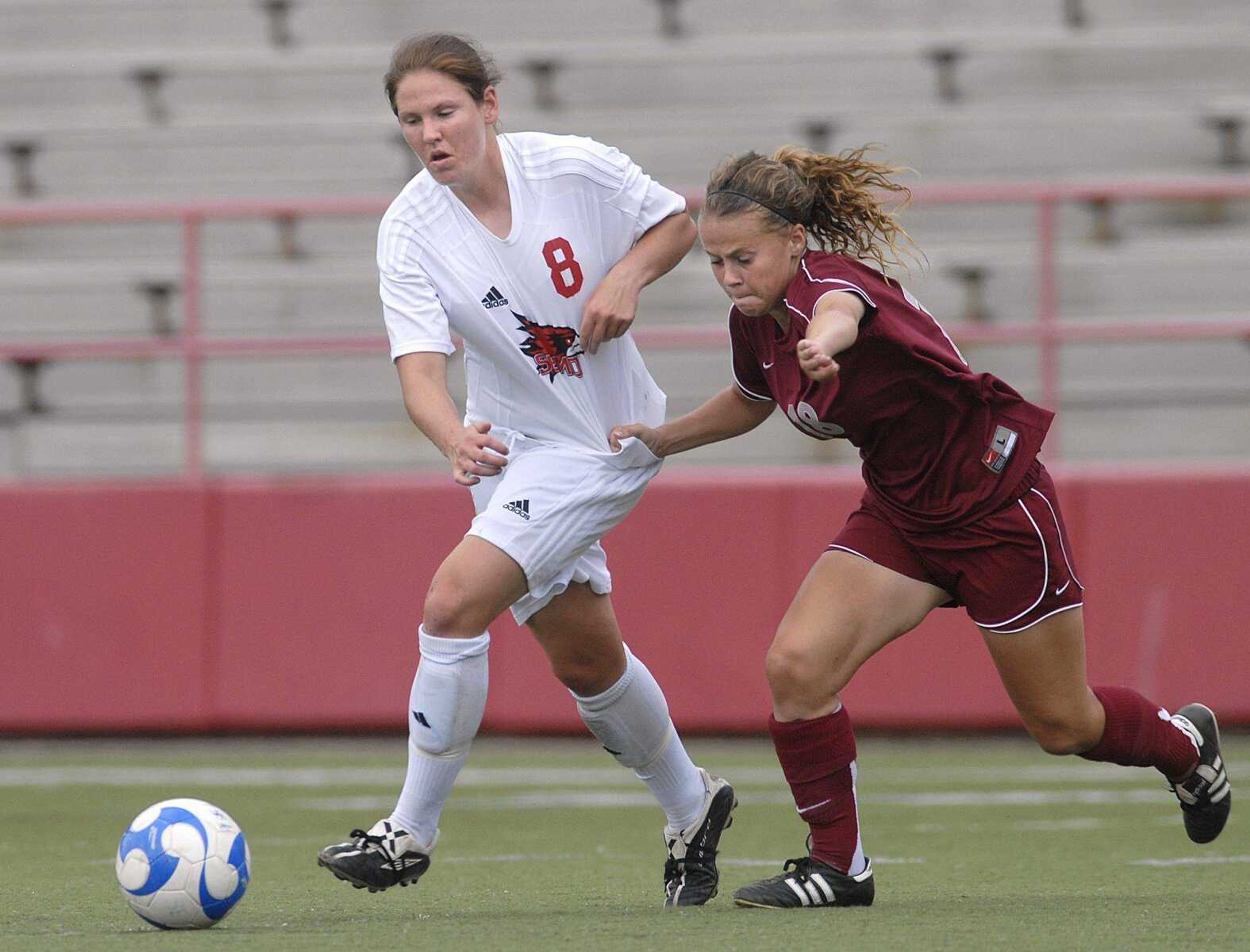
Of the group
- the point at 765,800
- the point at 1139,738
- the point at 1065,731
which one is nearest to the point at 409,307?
the point at 1065,731

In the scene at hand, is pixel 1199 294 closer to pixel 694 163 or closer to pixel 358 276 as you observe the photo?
pixel 694 163

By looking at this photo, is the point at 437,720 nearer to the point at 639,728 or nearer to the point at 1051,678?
the point at 639,728

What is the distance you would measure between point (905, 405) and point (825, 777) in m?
0.84

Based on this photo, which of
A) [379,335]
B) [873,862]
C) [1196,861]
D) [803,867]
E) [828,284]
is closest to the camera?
[828,284]

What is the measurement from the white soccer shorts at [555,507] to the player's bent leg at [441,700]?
63mm

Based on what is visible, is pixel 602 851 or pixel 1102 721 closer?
pixel 1102 721

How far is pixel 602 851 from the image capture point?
5938mm

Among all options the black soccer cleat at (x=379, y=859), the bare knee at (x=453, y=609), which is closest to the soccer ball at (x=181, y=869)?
the black soccer cleat at (x=379, y=859)

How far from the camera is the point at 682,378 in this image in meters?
10.2

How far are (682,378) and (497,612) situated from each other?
584 centimetres

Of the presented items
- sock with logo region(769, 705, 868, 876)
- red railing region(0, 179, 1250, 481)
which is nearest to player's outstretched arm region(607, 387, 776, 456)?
sock with logo region(769, 705, 868, 876)

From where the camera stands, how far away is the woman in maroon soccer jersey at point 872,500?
4.32 metres

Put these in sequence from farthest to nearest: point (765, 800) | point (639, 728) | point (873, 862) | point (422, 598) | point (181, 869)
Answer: point (422, 598)
point (765, 800)
point (873, 862)
point (639, 728)
point (181, 869)

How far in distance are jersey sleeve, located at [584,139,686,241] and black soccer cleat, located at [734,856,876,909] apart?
1.58 metres
